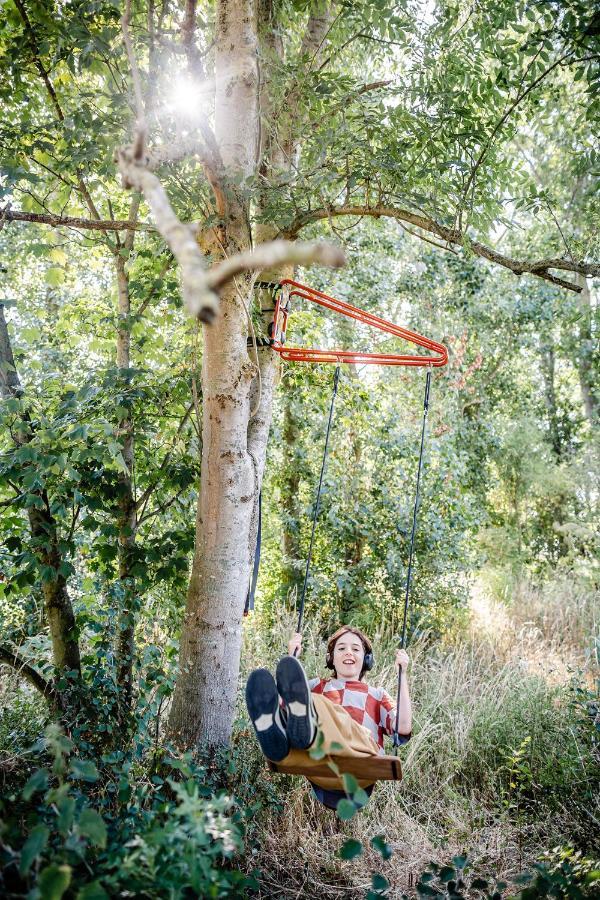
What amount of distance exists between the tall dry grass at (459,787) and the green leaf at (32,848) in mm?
1562

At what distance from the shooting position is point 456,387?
6.94 metres

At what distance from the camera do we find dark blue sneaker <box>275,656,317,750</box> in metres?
1.98

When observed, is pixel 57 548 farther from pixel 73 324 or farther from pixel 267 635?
pixel 267 635

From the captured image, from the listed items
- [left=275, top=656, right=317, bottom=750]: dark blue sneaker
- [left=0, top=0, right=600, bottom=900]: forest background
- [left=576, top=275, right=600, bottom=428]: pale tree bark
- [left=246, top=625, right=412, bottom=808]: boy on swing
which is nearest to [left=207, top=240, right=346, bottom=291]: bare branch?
[left=0, top=0, right=600, bottom=900]: forest background

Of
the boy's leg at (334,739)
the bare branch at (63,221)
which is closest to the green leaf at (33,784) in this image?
the boy's leg at (334,739)

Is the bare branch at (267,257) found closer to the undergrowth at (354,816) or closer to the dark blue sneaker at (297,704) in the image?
the undergrowth at (354,816)

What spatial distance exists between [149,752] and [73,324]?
226 centimetres

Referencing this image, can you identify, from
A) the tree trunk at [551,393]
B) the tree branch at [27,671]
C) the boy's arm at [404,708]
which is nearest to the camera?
the boy's arm at [404,708]

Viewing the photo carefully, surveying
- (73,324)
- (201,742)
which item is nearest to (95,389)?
(73,324)

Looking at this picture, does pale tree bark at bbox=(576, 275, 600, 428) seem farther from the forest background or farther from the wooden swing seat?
the wooden swing seat

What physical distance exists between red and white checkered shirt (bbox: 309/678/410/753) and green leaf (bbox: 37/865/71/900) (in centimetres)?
156

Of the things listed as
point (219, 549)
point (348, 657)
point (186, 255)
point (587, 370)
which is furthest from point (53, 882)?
point (587, 370)

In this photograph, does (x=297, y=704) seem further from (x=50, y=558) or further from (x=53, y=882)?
(x=50, y=558)

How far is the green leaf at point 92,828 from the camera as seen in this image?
1218mm
